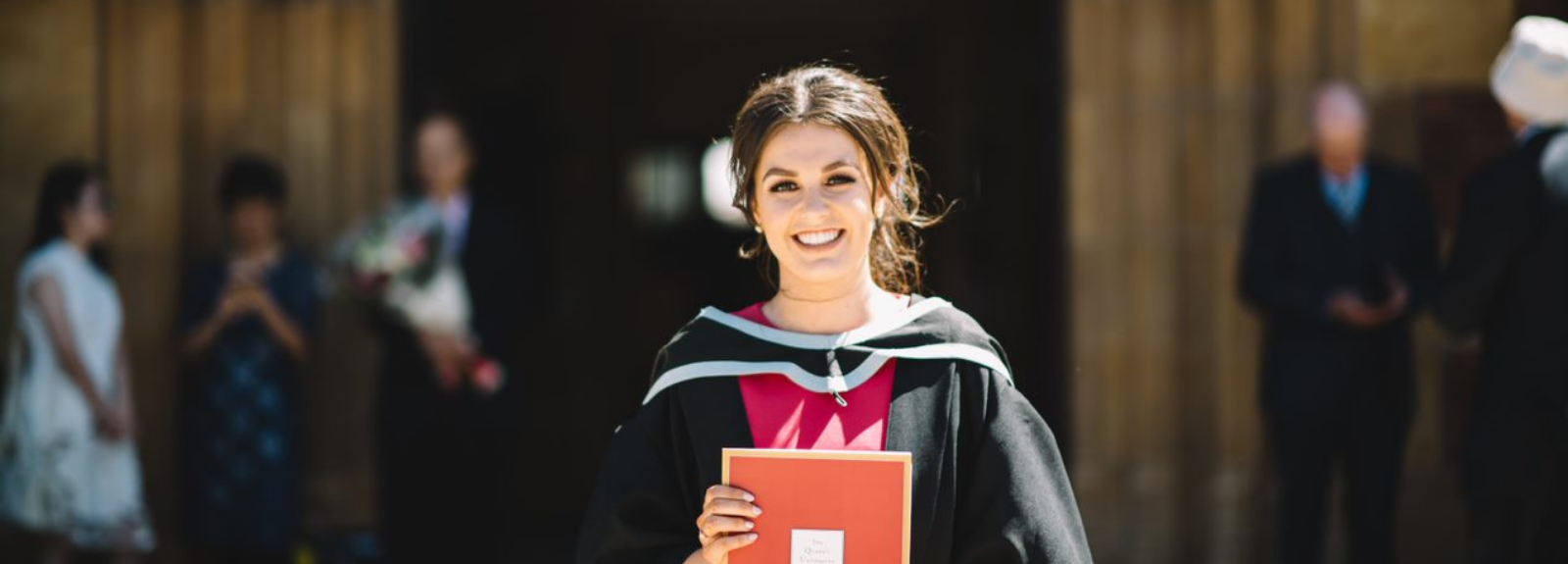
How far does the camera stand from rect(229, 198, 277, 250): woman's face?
20.9ft

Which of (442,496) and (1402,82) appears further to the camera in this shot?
(1402,82)

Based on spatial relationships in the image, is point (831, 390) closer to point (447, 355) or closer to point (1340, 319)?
point (447, 355)

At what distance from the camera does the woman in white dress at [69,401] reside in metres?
5.80

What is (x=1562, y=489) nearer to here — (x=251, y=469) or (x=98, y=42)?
(x=251, y=469)

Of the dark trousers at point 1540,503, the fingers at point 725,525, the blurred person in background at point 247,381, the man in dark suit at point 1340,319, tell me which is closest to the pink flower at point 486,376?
the blurred person in background at point 247,381

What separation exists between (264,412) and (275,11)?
5.43 feet

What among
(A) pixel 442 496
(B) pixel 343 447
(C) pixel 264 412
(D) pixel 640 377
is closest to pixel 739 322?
(A) pixel 442 496

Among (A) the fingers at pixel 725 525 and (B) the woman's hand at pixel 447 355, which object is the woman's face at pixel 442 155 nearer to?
(B) the woman's hand at pixel 447 355

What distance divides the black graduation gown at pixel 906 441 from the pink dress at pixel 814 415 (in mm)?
16

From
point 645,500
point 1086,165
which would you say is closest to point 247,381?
point 1086,165

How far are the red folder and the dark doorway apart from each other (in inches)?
189

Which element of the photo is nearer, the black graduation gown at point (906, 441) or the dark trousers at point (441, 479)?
the black graduation gown at point (906, 441)

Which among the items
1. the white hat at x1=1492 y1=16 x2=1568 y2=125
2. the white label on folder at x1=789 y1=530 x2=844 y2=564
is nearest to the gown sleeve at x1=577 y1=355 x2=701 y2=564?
the white label on folder at x1=789 y1=530 x2=844 y2=564

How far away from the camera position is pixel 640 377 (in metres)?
10.2
